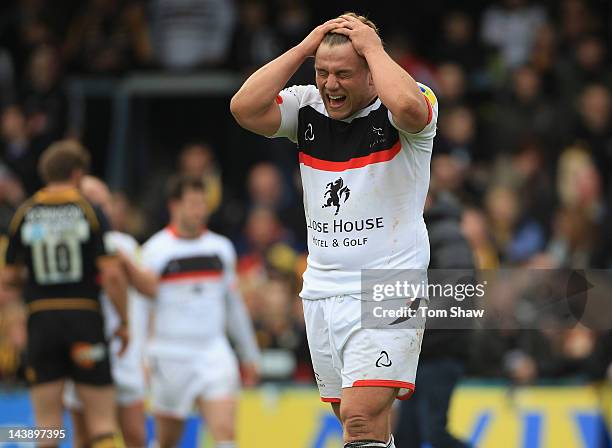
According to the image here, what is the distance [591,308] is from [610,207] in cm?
513

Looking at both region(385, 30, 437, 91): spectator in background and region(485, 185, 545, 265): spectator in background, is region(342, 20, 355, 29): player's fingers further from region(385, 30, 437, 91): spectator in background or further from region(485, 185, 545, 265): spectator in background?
region(385, 30, 437, 91): spectator in background

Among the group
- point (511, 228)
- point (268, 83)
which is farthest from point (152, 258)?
point (511, 228)

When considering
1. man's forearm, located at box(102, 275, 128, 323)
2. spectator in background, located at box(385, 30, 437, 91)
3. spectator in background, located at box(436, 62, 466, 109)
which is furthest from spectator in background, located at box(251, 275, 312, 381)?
spectator in background, located at box(385, 30, 437, 91)

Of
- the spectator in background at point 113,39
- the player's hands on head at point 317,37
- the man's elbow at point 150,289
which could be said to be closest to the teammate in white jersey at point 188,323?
the man's elbow at point 150,289

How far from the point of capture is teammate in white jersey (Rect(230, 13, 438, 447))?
6762 millimetres

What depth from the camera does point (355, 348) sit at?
6.86 metres

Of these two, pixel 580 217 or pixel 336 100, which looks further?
pixel 580 217

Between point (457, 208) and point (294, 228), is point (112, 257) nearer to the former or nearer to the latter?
point (457, 208)

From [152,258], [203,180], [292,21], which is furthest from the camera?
[292,21]

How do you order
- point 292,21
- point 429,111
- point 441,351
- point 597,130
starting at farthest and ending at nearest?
point 292,21 → point 597,130 → point 441,351 → point 429,111

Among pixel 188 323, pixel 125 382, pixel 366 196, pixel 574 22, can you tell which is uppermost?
pixel 574 22

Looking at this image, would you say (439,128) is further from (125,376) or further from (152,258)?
(125,376)

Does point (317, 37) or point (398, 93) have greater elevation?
point (317, 37)

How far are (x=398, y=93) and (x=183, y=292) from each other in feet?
15.5
